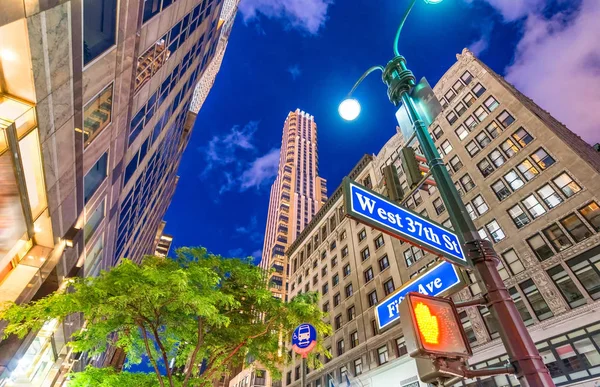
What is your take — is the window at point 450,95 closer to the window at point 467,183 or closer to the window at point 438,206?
the window at point 467,183

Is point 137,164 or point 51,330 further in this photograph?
point 137,164

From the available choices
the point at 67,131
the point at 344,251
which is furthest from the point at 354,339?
the point at 67,131

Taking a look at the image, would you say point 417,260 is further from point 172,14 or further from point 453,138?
point 172,14

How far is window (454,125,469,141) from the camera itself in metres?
32.1

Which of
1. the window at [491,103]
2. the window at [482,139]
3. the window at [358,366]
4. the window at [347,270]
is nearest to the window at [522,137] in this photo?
the window at [482,139]

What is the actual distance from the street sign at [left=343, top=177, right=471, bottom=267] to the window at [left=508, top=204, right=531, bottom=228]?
23508mm

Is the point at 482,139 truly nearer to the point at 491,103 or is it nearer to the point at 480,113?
the point at 480,113

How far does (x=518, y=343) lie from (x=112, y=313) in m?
11.5

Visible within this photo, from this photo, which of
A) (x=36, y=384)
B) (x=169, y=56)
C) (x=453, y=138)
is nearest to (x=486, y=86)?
(x=453, y=138)

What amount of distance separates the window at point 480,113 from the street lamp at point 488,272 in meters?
29.9

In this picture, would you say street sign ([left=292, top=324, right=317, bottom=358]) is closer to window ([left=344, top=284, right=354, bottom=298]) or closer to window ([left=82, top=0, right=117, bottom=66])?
window ([left=82, top=0, right=117, bottom=66])

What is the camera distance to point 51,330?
1597 centimetres

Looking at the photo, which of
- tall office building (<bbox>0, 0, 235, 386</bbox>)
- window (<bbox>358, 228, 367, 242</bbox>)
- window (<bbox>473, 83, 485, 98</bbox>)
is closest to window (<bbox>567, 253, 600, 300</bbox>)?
window (<bbox>473, 83, 485, 98</bbox>)

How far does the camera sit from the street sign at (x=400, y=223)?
420 cm
